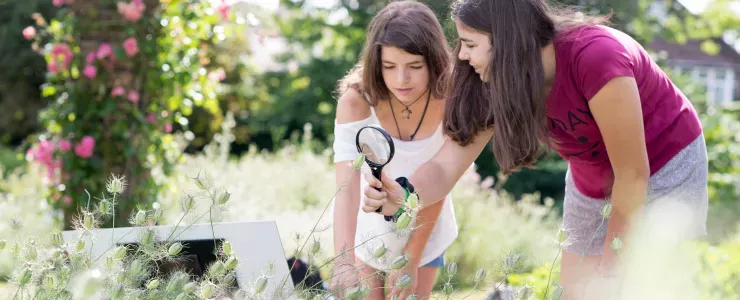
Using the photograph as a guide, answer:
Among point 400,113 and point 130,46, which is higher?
point 400,113

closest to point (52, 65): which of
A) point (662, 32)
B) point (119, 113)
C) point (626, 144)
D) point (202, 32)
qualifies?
point (119, 113)

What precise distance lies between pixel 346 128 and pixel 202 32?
2625mm

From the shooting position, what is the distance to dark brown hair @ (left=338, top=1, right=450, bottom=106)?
2373 mm

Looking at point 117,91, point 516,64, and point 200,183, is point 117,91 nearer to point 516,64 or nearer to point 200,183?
point 516,64

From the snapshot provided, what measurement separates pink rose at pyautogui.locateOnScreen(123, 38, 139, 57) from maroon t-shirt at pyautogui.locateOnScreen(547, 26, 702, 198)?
2.90 meters

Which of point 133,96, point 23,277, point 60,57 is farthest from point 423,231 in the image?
point 60,57

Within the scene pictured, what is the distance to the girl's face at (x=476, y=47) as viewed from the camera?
77.0 inches

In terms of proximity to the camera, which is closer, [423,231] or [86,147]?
[423,231]

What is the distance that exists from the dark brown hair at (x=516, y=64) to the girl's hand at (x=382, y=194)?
318mm

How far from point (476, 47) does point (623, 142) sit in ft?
1.44

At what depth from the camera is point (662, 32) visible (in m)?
13.7

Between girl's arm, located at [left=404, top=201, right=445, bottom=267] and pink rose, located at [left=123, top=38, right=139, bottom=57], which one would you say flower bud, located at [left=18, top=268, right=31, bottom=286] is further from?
pink rose, located at [left=123, top=38, right=139, bottom=57]

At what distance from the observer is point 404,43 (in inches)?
92.8

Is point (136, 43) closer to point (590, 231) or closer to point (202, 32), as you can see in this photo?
point (202, 32)
